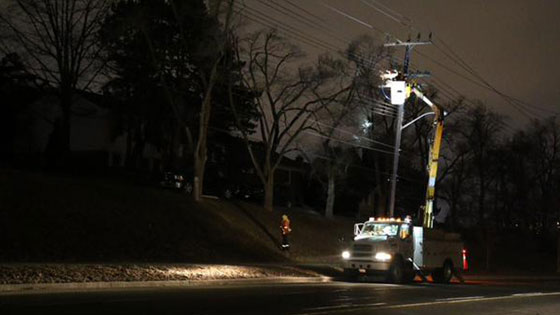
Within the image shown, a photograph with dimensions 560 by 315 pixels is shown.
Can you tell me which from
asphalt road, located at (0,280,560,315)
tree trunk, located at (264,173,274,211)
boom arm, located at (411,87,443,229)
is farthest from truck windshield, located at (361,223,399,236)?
tree trunk, located at (264,173,274,211)

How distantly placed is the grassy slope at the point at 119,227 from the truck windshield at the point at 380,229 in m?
6.05

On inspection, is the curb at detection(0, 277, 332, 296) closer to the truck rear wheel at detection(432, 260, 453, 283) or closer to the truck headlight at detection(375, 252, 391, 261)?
the truck headlight at detection(375, 252, 391, 261)

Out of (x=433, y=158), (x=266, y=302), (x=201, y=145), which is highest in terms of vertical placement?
(x=201, y=145)

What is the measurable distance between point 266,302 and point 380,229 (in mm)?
11638

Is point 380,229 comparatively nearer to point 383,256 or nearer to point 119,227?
point 383,256

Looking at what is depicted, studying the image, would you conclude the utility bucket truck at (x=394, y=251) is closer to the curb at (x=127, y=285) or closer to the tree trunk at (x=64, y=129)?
the curb at (x=127, y=285)

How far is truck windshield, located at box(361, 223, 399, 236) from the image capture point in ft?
85.8

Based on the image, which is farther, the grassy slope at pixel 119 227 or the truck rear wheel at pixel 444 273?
the truck rear wheel at pixel 444 273

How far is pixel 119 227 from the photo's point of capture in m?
27.5

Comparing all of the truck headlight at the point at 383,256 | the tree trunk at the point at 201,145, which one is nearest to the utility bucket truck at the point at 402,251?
the truck headlight at the point at 383,256

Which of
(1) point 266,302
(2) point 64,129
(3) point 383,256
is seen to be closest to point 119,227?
(3) point 383,256

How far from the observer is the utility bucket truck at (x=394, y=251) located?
1006 inches

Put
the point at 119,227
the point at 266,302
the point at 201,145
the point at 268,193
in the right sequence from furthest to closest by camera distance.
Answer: the point at 268,193, the point at 201,145, the point at 119,227, the point at 266,302

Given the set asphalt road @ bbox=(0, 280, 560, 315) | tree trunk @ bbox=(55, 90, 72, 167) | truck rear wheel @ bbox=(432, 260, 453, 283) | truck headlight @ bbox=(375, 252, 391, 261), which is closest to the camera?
asphalt road @ bbox=(0, 280, 560, 315)
